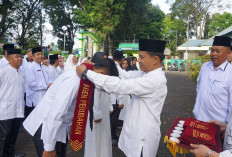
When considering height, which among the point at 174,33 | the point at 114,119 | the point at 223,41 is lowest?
the point at 114,119

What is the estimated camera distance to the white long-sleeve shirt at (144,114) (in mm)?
2152

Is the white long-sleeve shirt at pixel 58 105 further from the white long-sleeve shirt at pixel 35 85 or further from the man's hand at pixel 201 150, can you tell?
the white long-sleeve shirt at pixel 35 85

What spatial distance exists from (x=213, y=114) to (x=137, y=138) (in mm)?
1485

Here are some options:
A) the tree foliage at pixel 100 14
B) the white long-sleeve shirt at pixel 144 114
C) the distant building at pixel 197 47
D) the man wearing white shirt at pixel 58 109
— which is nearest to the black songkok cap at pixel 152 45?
the white long-sleeve shirt at pixel 144 114

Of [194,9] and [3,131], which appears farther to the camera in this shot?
[194,9]

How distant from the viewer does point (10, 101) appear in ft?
12.2

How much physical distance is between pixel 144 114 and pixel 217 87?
57.3 inches

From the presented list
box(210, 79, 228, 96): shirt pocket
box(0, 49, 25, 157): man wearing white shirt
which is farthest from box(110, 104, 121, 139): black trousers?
box(210, 79, 228, 96): shirt pocket

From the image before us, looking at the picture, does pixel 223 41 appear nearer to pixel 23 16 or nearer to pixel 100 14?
pixel 100 14

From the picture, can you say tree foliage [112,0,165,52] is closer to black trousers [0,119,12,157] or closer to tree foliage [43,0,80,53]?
tree foliage [43,0,80,53]

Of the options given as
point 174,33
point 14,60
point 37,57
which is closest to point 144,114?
point 14,60

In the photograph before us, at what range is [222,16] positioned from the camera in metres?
50.2

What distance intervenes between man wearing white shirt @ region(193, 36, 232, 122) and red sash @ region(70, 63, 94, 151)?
190 cm

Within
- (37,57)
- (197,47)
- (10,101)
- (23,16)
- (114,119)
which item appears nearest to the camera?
A: (10,101)
